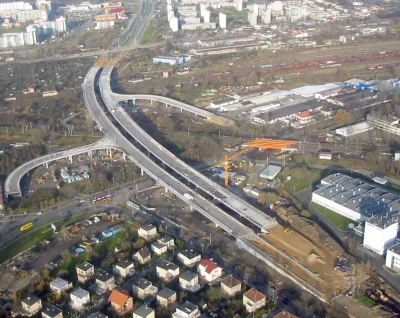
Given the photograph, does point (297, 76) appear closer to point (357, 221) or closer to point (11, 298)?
point (357, 221)

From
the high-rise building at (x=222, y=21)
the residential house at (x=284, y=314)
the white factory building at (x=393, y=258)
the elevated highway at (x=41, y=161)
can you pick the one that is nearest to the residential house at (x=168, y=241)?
the residential house at (x=284, y=314)

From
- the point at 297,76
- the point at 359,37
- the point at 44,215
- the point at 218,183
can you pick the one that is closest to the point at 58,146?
the point at 44,215

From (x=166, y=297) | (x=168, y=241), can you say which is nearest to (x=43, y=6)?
(x=168, y=241)

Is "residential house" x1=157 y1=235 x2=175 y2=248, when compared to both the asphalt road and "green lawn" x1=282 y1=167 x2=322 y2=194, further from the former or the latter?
"green lawn" x1=282 y1=167 x2=322 y2=194

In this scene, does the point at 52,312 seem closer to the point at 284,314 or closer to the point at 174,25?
the point at 284,314

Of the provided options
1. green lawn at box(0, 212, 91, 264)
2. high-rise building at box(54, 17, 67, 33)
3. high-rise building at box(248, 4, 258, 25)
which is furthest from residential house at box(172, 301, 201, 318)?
high-rise building at box(54, 17, 67, 33)

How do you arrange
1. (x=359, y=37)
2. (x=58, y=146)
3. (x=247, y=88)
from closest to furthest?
(x=58, y=146), (x=247, y=88), (x=359, y=37)

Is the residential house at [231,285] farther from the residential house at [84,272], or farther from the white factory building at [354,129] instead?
the white factory building at [354,129]
